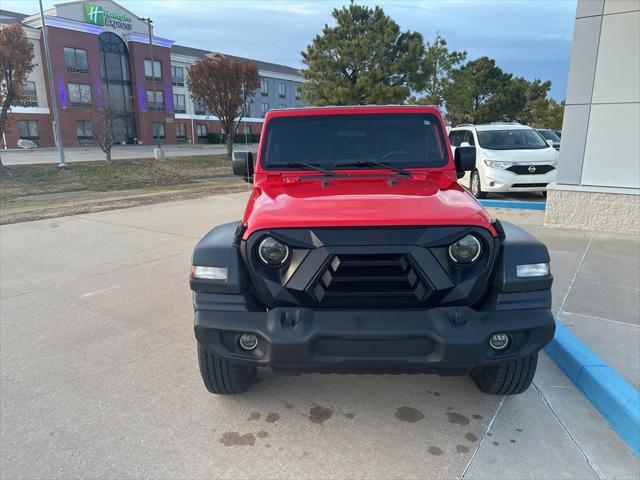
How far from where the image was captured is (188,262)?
247 inches

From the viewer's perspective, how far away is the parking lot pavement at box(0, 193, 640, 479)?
Result: 2432 millimetres

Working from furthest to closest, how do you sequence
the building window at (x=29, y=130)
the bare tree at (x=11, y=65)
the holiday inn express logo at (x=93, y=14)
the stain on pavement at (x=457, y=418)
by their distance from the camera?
the holiday inn express logo at (x=93, y=14), the building window at (x=29, y=130), the bare tree at (x=11, y=65), the stain on pavement at (x=457, y=418)

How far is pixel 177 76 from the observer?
55156mm

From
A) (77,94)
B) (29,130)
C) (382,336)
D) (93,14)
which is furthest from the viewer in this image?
(93,14)

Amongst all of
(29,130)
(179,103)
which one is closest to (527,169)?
(29,130)

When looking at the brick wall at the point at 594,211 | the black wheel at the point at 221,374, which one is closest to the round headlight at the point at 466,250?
the black wheel at the point at 221,374

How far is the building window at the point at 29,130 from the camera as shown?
41.9 meters

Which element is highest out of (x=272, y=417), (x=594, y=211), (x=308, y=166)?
(x=308, y=166)

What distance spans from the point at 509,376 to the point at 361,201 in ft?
4.67

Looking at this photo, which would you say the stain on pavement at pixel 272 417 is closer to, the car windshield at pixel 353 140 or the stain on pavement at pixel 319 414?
the stain on pavement at pixel 319 414

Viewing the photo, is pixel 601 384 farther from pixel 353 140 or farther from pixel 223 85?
pixel 223 85

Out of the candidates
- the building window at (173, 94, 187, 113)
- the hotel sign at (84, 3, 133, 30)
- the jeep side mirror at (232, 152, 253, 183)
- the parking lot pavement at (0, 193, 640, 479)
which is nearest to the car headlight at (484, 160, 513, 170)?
the parking lot pavement at (0, 193, 640, 479)

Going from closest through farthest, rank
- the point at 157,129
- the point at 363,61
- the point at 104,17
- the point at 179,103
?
the point at 363,61
the point at 104,17
the point at 157,129
the point at 179,103

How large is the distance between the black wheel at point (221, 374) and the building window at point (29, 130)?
47.8m
